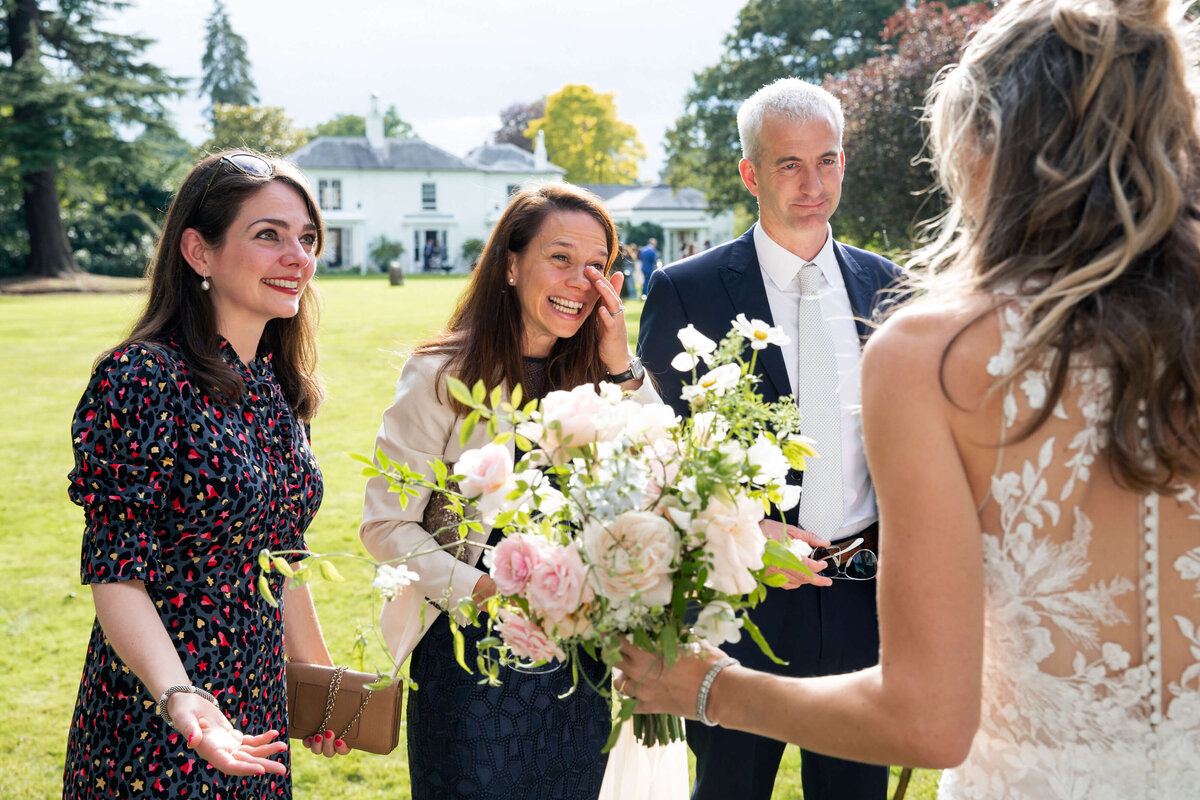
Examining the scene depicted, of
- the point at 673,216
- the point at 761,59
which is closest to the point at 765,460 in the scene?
the point at 761,59

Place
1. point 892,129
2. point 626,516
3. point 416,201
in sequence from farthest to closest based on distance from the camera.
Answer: point 416,201
point 892,129
point 626,516

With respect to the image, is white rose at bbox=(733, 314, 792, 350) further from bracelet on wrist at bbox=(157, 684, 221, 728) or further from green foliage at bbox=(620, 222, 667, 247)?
green foliage at bbox=(620, 222, 667, 247)

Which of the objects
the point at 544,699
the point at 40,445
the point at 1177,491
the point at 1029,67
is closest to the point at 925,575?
the point at 1177,491

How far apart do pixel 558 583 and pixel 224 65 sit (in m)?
96.3

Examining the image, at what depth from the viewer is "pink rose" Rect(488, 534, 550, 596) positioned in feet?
5.79

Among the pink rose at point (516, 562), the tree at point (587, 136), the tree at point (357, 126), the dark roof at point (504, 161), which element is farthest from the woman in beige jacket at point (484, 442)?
the tree at point (357, 126)

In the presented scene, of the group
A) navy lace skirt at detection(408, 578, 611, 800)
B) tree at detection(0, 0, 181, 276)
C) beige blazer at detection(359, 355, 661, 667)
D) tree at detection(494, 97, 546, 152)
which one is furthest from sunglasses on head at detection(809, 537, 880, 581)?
tree at detection(494, 97, 546, 152)

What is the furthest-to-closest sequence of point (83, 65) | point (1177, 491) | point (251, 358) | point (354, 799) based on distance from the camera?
point (83, 65), point (354, 799), point (251, 358), point (1177, 491)

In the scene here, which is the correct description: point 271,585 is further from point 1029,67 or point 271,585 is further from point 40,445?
point 40,445

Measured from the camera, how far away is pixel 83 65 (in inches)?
1555

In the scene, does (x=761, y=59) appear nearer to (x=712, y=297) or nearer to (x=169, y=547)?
(x=712, y=297)

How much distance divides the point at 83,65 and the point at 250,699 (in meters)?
44.0

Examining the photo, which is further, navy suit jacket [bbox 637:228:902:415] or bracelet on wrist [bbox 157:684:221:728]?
navy suit jacket [bbox 637:228:902:415]

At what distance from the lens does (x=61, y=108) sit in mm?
36688
